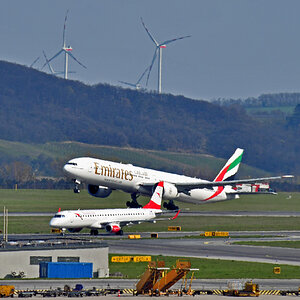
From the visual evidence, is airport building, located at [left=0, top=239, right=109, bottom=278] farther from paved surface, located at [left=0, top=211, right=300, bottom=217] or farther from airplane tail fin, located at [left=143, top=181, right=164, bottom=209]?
paved surface, located at [left=0, top=211, right=300, bottom=217]

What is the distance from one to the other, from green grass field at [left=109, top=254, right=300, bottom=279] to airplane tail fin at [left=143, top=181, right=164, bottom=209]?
32.1 m

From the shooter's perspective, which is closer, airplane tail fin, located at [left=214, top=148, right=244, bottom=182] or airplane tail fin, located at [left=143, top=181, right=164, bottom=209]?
airplane tail fin, located at [left=143, top=181, right=164, bottom=209]

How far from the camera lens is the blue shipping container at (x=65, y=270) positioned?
7944 centimetres

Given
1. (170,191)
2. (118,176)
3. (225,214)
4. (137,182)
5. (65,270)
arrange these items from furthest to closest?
(225,214) → (170,191) → (137,182) → (118,176) → (65,270)

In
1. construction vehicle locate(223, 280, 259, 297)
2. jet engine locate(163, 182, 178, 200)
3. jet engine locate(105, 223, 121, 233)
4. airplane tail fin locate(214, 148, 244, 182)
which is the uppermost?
airplane tail fin locate(214, 148, 244, 182)

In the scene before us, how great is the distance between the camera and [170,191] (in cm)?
13488

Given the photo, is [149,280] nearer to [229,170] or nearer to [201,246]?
[201,246]

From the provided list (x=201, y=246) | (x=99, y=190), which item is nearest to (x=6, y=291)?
(x=201, y=246)

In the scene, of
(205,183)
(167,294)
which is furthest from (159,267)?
(205,183)

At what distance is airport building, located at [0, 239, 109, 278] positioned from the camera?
79.5 m

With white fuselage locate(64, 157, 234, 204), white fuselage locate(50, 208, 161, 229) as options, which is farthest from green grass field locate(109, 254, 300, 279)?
white fuselage locate(64, 157, 234, 204)

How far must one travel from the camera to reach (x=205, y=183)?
13888 cm

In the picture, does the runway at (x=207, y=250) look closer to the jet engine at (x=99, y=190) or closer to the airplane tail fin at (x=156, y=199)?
the airplane tail fin at (x=156, y=199)

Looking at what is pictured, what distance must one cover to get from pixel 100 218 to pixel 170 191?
65.4 feet
